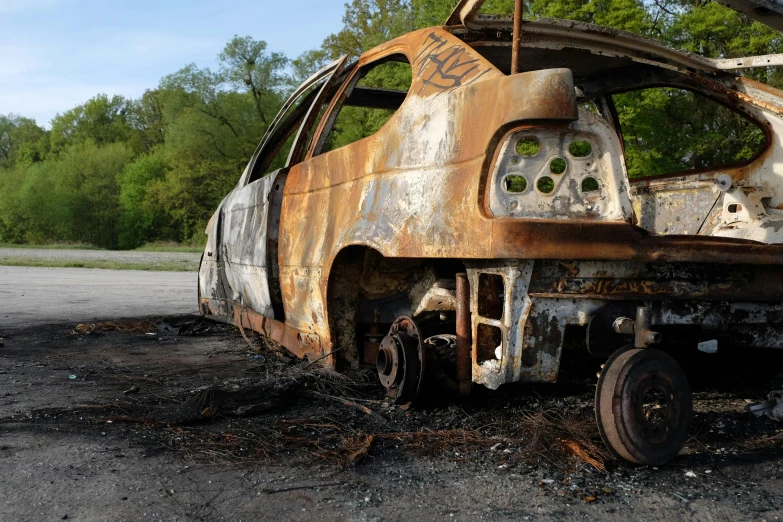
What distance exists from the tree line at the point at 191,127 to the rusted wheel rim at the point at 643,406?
14.9 meters

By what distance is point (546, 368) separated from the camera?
2.81 m

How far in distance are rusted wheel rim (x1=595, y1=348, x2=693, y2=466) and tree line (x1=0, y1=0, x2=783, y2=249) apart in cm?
1491

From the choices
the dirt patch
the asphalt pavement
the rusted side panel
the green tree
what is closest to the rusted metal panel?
the rusted side panel

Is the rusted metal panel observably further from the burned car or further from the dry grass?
the dry grass

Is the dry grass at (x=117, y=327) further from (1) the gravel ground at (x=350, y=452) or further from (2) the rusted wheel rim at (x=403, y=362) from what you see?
(2) the rusted wheel rim at (x=403, y=362)

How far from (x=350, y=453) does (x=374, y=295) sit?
1251 mm

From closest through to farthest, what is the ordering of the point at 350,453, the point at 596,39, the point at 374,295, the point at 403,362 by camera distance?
1. the point at 350,453
2. the point at 403,362
3. the point at 596,39
4. the point at 374,295

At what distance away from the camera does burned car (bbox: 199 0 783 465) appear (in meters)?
2.66

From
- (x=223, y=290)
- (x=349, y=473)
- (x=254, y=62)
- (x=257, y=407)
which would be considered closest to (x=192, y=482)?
(x=349, y=473)

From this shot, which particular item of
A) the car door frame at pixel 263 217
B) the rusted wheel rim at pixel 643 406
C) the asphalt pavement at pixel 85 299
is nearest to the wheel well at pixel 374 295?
the car door frame at pixel 263 217

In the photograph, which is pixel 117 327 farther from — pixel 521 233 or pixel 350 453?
pixel 521 233

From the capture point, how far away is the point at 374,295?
13.0ft

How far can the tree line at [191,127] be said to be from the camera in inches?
728

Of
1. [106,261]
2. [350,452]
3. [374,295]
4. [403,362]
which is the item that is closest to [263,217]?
[374,295]
